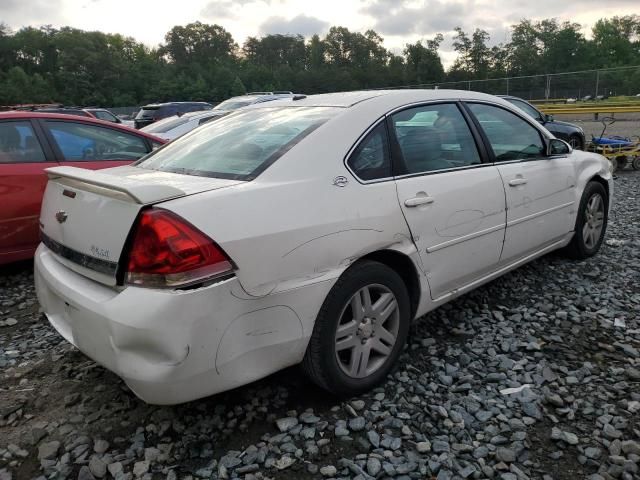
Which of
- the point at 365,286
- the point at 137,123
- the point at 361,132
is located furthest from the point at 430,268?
the point at 137,123

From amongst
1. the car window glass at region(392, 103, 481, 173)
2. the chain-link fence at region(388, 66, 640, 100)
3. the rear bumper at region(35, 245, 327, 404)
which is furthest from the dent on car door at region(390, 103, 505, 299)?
the chain-link fence at region(388, 66, 640, 100)

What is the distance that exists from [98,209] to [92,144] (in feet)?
10.5

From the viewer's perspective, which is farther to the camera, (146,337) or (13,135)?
(13,135)

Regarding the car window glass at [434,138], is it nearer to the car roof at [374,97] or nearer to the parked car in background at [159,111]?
the car roof at [374,97]

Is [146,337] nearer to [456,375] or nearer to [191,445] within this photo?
[191,445]

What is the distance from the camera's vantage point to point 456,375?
2855 mm

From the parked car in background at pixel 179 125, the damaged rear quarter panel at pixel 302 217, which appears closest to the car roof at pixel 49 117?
the damaged rear quarter panel at pixel 302 217

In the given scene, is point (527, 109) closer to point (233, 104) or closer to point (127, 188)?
point (233, 104)

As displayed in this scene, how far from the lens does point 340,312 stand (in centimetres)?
243

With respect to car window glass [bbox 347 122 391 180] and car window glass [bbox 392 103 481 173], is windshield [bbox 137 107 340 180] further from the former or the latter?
car window glass [bbox 392 103 481 173]

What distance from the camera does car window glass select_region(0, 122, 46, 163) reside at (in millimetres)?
4504

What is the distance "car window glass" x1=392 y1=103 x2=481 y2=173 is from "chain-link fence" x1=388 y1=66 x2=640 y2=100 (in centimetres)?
2046

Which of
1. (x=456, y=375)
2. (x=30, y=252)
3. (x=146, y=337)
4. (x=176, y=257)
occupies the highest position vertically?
(x=176, y=257)

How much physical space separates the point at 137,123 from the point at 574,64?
67322 millimetres
